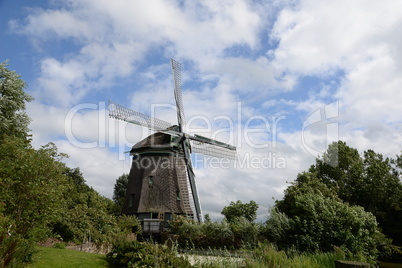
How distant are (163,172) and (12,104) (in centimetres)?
1263

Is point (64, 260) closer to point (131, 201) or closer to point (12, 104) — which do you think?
point (12, 104)

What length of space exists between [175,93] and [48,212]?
2156 cm

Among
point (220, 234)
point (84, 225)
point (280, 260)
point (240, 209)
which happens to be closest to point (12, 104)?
point (84, 225)

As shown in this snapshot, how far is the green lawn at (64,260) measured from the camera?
33.5 feet

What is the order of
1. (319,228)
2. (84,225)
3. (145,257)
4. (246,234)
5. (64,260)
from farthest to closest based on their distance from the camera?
(84,225), (246,234), (319,228), (64,260), (145,257)

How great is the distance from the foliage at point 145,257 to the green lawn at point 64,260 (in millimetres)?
745

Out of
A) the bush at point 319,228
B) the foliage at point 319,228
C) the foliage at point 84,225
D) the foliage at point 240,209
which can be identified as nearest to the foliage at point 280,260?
the foliage at point 319,228

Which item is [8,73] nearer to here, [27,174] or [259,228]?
[27,174]

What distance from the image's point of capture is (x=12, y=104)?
799 inches

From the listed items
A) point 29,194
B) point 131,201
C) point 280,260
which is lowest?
point 131,201

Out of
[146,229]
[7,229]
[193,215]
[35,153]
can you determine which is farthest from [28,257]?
[193,215]

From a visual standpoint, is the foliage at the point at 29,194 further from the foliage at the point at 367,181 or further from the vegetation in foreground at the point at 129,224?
the foliage at the point at 367,181

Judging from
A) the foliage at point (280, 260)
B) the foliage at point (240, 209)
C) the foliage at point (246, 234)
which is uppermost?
the foliage at point (280, 260)

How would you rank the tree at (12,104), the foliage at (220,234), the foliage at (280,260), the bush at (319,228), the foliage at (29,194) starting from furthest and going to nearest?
the tree at (12,104) < the foliage at (220,234) < the bush at (319,228) < the foliage at (29,194) < the foliage at (280,260)
